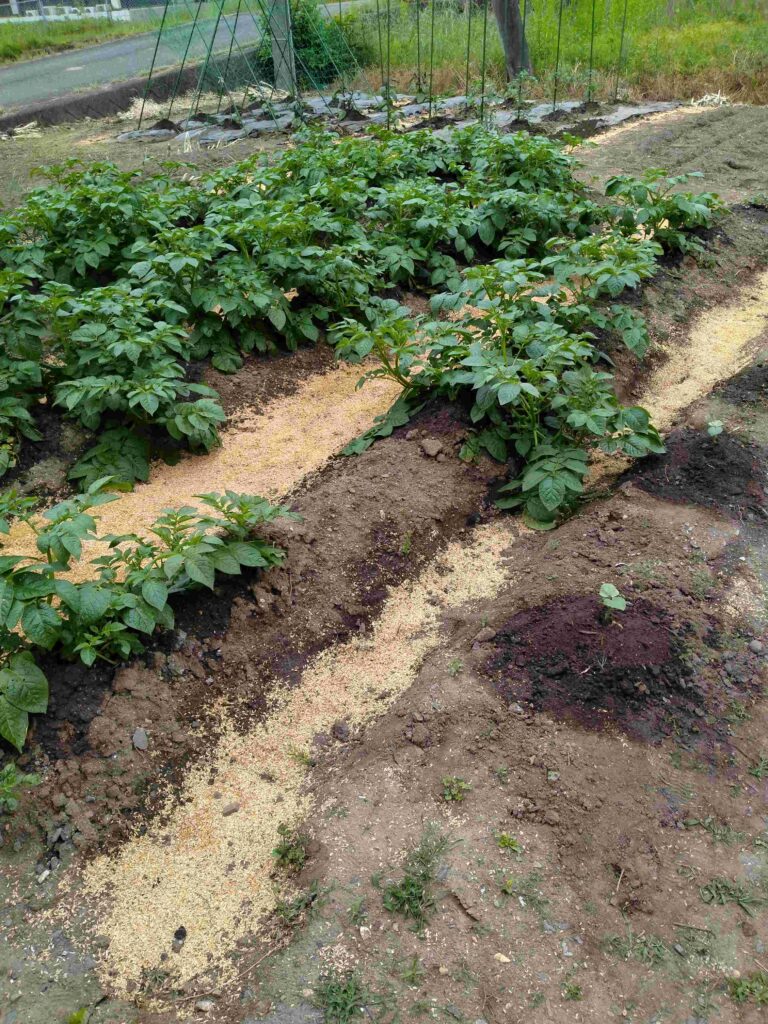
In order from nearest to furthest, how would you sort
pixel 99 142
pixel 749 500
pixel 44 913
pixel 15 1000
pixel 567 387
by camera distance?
pixel 15 1000 → pixel 44 913 → pixel 749 500 → pixel 567 387 → pixel 99 142

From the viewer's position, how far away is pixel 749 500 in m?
3.52

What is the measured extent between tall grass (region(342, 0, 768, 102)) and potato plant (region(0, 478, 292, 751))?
897cm

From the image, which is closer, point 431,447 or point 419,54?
point 431,447

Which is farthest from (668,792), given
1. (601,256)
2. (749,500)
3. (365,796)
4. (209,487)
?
(601,256)

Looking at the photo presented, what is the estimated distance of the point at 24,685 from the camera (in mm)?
2662

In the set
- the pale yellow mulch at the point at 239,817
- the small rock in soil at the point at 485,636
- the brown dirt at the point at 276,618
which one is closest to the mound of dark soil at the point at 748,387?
the brown dirt at the point at 276,618

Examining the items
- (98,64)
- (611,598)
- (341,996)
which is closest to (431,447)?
(611,598)

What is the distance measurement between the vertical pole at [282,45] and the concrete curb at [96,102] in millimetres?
2303

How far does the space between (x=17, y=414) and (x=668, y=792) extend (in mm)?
3357

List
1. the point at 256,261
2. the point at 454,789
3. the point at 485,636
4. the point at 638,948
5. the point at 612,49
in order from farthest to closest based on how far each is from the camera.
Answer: the point at 612,49 → the point at 256,261 → the point at 485,636 → the point at 454,789 → the point at 638,948

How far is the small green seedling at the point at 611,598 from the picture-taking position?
2.95 metres

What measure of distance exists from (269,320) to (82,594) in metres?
2.86

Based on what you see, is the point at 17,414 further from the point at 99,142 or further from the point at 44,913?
the point at 99,142

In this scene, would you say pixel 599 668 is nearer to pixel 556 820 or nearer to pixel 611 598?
pixel 611 598
